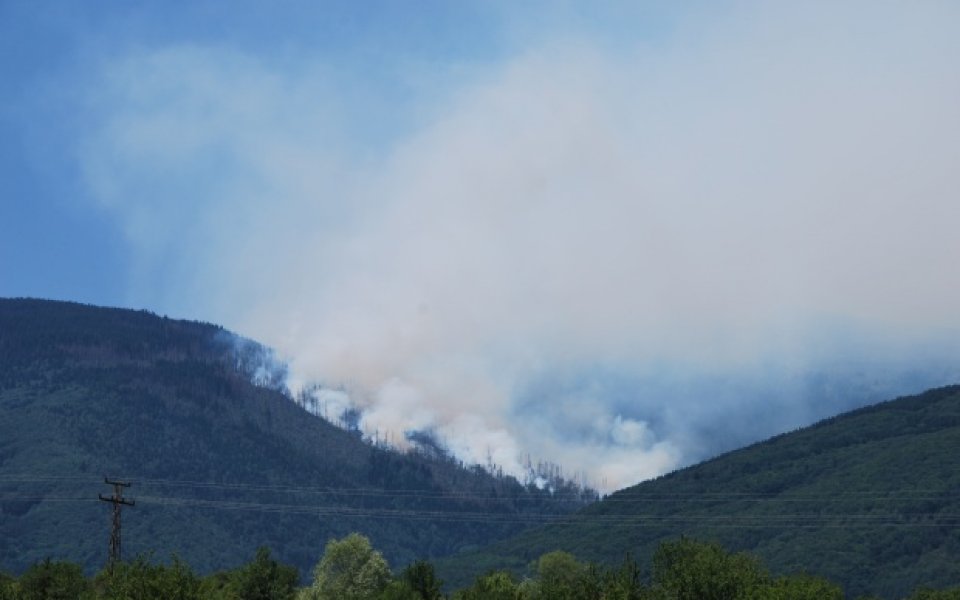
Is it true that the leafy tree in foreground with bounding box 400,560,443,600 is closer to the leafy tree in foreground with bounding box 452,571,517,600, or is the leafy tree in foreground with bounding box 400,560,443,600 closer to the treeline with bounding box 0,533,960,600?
the treeline with bounding box 0,533,960,600

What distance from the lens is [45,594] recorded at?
489 ft

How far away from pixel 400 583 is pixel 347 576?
1248 inches

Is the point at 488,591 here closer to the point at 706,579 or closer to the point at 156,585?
the point at 706,579

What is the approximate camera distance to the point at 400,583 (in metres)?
166

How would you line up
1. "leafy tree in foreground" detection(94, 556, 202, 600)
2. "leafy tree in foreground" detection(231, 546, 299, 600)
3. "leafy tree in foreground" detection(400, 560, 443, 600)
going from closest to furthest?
"leafy tree in foreground" detection(94, 556, 202, 600) → "leafy tree in foreground" detection(400, 560, 443, 600) → "leafy tree in foreground" detection(231, 546, 299, 600)

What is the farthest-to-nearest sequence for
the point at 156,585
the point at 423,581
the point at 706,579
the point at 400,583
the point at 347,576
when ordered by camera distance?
the point at 347,576
the point at 423,581
the point at 400,583
the point at 706,579
the point at 156,585

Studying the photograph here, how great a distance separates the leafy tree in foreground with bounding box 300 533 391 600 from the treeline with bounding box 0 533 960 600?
0.16 metres

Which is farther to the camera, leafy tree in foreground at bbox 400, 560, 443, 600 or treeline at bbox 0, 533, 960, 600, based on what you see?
leafy tree in foreground at bbox 400, 560, 443, 600

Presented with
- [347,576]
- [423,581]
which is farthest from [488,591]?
[347,576]

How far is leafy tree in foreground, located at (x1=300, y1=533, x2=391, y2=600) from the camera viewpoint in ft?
626

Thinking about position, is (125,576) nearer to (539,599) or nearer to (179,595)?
(179,595)

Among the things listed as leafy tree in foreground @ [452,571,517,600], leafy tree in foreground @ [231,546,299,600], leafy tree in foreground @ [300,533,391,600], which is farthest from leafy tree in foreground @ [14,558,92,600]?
leafy tree in foreground @ [452,571,517,600]

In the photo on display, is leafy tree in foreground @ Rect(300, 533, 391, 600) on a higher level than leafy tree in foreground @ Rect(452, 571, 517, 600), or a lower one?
higher

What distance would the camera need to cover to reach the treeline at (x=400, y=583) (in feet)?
363
